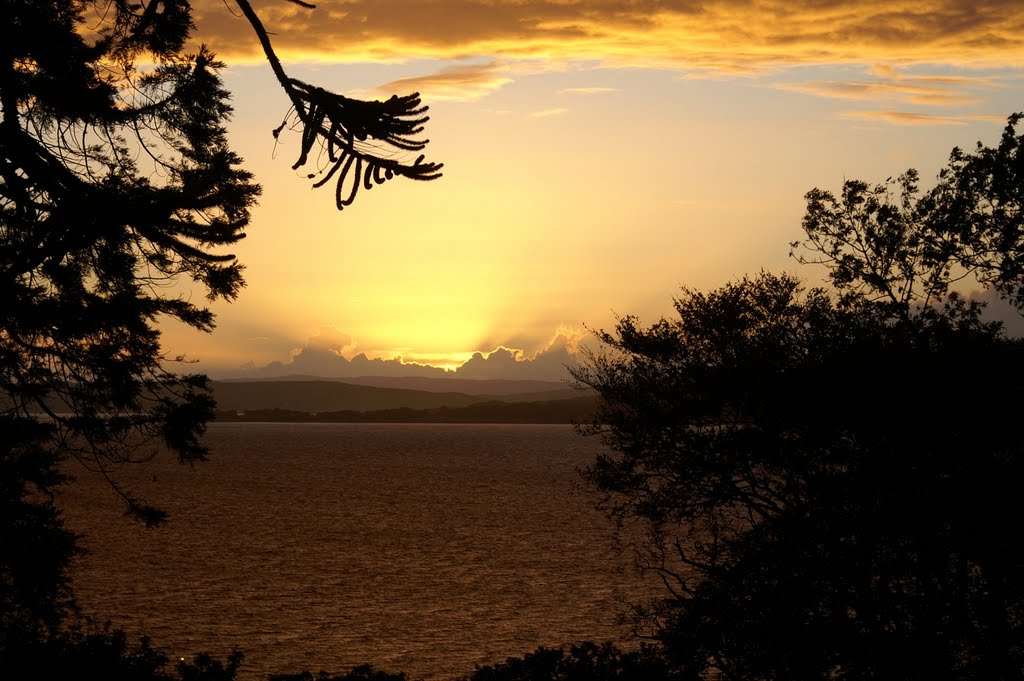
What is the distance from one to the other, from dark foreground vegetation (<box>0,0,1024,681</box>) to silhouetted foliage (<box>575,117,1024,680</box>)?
1.3 inches

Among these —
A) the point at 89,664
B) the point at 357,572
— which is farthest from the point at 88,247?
the point at 357,572

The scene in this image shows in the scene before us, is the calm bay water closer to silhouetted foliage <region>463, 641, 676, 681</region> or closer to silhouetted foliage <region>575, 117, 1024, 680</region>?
silhouetted foliage <region>463, 641, 676, 681</region>

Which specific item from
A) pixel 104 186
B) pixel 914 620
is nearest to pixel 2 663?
pixel 104 186

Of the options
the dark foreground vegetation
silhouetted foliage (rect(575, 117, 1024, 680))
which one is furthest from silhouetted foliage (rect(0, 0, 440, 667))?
silhouetted foliage (rect(575, 117, 1024, 680))

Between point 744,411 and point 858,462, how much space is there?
2.10m

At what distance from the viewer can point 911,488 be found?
38.4ft

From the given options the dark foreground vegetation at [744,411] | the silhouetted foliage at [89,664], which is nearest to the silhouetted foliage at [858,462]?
the dark foreground vegetation at [744,411]

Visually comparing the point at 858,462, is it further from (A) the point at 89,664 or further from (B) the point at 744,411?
(A) the point at 89,664

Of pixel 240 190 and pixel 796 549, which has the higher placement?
pixel 240 190

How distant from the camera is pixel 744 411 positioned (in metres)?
14.1

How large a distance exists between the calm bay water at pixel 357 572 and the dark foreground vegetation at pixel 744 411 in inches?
88.0

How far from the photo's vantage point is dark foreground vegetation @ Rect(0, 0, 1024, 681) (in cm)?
1100

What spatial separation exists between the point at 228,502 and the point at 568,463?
43029 mm

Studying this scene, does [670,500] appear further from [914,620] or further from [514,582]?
[514,582]
